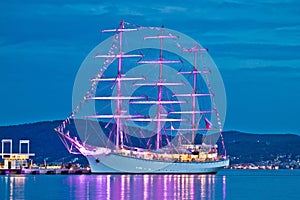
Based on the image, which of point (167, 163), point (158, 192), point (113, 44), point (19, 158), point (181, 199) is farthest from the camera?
point (19, 158)

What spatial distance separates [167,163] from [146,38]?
20.9 meters

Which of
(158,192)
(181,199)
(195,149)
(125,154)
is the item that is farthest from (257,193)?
(195,149)

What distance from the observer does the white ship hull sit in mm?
148600

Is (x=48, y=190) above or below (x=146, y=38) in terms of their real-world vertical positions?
below

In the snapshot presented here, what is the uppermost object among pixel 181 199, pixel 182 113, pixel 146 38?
pixel 146 38

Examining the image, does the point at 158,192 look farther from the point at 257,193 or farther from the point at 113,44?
the point at 113,44

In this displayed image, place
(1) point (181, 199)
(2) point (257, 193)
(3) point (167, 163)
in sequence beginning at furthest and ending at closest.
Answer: (3) point (167, 163) < (2) point (257, 193) < (1) point (181, 199)

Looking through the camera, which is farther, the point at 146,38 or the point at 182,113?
the point at 182,113

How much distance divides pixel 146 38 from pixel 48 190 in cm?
5311

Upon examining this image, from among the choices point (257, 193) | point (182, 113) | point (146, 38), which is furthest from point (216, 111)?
point (257, 193)

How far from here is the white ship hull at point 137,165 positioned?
149m

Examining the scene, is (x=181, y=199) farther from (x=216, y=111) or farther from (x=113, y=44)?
(x=216, y=111)

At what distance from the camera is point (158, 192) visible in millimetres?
95188

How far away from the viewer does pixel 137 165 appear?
152 meters
